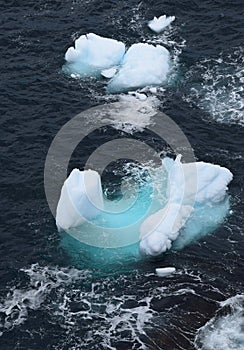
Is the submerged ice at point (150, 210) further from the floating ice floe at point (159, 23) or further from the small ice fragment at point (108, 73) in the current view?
the floating ice floe at point (159, 23)

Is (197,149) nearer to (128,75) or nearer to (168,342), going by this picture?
(128,75)

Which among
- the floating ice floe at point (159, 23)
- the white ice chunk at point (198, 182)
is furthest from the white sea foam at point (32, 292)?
the floating ice floe at point (159, 23)

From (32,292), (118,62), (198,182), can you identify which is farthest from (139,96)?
(32,292)

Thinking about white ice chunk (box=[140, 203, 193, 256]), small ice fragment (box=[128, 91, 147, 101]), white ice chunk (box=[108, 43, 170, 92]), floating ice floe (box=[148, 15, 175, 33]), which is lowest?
white ice chunk (box=[140, 203, 193, 256])

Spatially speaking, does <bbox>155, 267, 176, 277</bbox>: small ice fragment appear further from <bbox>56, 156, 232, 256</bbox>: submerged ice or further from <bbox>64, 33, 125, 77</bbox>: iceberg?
<bbox>64, 33, 125, 77</bbox>: iceberg

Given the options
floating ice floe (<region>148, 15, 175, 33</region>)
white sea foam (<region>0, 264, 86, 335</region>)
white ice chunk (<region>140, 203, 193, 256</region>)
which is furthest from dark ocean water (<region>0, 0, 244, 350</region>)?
white ice chunk (<region>140, 203, 193, 256</region>)
